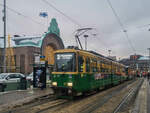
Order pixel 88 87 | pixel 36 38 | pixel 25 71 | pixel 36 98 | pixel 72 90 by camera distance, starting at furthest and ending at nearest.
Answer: pixel 36 38
pixel 25 71
pixel 88 87
pixel 36 98
pixel 72 90

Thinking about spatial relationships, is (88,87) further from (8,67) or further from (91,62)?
(8,67)

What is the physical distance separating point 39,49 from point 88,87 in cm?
3285

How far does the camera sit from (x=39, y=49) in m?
44.2

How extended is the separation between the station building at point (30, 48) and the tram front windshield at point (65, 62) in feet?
103

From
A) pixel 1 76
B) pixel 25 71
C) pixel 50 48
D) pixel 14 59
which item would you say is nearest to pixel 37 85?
pixel 1 76

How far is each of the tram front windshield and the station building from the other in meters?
31.3

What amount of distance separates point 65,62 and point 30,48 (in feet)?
105

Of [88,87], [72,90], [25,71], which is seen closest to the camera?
[72,90]

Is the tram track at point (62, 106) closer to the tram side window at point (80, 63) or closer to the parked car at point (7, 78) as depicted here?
the tram side window at point (80, 63)

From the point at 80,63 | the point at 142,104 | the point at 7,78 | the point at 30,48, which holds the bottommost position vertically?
the point at 142,104

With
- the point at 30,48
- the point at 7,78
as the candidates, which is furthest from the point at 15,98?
the point at 30,48

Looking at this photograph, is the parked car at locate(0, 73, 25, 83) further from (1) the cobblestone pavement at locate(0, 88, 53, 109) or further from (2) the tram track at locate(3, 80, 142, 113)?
(2) the tram track at locate(3, 80, 142, 113)

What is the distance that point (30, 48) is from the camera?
42.2m

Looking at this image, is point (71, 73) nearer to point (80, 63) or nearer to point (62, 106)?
point (80, 63)
